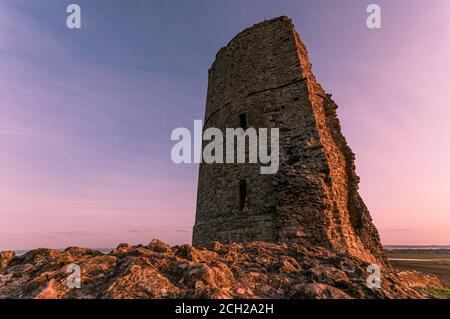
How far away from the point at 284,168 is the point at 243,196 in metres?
2.10


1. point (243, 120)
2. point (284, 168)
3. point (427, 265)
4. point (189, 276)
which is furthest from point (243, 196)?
point (427, 265)

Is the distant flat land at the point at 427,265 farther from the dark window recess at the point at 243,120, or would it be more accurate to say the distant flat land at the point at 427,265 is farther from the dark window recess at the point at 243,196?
the dark window recess at the point at 243,120

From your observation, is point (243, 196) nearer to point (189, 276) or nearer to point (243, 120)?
point (243, 120)

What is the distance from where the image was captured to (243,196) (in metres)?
10.6

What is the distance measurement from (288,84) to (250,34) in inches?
127

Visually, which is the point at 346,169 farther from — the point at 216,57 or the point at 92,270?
the point at 92,270

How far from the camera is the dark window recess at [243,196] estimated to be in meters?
10.3

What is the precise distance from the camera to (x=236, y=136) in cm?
1123

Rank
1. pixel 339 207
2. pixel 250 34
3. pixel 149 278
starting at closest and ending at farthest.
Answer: pixel 149 278
pixel 339 207
pixel 250 34

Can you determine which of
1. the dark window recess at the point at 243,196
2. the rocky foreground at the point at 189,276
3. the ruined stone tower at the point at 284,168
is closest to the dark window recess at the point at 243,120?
the ruined stone tower at the point at 284,168

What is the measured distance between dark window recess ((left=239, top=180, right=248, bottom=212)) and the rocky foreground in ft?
19.3

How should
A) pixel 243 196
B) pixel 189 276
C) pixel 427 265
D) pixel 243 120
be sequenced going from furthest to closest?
pixel 427 265
pixel 243 120
pixel 243 196
pixel 189 276
